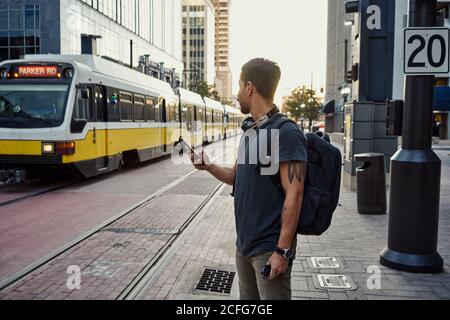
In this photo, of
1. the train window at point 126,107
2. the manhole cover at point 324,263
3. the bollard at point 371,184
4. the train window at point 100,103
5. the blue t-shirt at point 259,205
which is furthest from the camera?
the train window at point 126,107

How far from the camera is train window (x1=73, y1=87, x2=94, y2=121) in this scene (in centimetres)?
1132

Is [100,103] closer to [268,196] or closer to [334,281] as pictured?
[334,281]

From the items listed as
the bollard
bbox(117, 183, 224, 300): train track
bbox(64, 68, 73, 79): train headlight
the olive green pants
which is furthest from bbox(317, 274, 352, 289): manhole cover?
bbox(64, 68, 73, 79): train headlight

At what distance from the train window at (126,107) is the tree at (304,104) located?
43.6 metres

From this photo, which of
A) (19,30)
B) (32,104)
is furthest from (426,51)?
(19,30)

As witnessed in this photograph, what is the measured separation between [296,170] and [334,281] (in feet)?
8.66

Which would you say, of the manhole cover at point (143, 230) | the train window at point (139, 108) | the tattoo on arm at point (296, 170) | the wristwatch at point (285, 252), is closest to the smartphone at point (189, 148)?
the tattoo on arm at point (296, 170)

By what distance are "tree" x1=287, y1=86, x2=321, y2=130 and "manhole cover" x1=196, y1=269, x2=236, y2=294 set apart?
5296 centimetres

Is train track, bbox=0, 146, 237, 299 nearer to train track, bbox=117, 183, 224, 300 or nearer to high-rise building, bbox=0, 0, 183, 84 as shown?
train track, bbox=117, 183, 224, 300

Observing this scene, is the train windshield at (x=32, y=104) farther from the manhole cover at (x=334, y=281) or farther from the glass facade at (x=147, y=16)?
the glass facade at (x=147, y=16)

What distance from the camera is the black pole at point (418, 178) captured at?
16.9ft

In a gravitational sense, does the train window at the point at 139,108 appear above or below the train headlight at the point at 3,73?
below

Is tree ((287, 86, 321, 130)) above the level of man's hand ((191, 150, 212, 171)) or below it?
above

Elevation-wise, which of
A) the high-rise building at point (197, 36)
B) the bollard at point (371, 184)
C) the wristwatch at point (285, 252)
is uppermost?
the high-rise building at point (197, 36)
